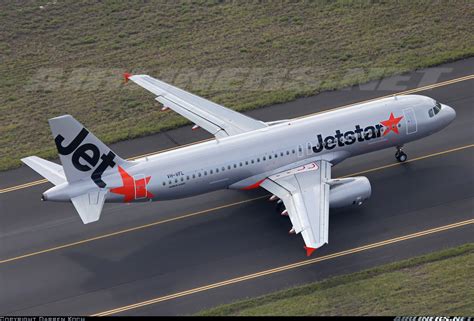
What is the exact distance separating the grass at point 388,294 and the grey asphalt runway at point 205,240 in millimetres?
966

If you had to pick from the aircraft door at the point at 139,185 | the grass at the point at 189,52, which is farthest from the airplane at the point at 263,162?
the grass at the point at 189,52

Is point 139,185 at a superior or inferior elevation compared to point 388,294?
superior

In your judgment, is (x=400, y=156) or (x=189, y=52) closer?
(x=400, y=156)

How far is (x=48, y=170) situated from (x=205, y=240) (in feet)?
32.9

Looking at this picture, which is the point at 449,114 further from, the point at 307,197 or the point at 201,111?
the point at 201,111

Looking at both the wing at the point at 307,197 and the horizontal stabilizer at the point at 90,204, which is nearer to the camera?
the wing at the point at 307,197

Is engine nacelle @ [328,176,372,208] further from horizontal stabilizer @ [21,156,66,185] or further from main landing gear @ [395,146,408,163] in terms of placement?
horizontal stabilizer @ [21,156,66,185]

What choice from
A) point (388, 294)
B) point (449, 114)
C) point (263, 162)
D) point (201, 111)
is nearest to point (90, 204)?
point (263, 162)

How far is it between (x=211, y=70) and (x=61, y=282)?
24.6 meters

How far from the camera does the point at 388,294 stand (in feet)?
173

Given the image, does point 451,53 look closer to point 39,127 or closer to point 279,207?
point 279,207

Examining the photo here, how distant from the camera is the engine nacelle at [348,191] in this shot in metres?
57.5

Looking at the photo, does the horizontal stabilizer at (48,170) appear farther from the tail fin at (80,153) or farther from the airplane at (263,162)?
the tail fin at (80,153)

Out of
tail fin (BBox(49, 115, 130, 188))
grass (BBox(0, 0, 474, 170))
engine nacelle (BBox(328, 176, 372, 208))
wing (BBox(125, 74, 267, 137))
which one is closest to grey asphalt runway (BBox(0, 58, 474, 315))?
engine nacelle (BBox(328, 176, 372, 208))
